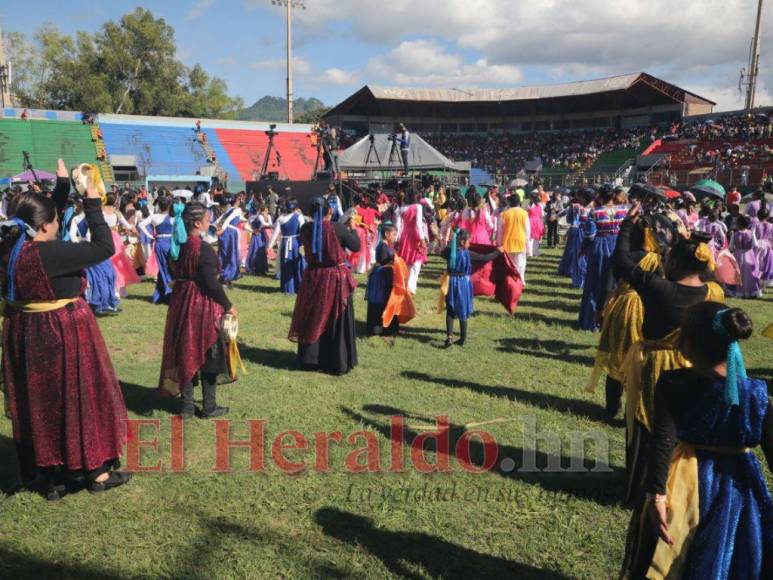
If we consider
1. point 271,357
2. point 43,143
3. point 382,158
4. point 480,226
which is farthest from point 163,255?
point 43,143

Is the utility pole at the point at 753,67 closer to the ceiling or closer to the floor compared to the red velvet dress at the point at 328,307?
closer to the ceiling

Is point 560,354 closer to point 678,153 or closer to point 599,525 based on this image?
point 599,525

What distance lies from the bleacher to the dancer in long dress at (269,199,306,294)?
94.6 ft

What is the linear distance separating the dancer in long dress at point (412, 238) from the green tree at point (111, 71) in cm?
4941

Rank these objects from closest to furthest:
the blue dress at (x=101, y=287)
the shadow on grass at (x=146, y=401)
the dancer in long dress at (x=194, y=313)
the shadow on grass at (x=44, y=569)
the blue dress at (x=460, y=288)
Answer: the shadow on grass at (x=44, y=569), the dancer in long dress at (x=194, y=313), the shadow on grass at (x=146, y=401), the blue dress at (x=460, y=288), the blue dress at (x=101, y=287)

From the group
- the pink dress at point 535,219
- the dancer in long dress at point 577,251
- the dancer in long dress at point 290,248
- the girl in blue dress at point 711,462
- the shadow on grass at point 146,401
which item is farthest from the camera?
the pink dress at point 535,219

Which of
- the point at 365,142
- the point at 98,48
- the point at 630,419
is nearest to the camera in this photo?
the point at 630,419

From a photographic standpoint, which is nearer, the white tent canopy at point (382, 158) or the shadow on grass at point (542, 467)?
the shadow on grass at point (542, 467)

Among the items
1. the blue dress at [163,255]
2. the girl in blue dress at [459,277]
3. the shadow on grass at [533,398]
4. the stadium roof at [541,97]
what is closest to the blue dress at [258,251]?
the blue dress at [163,255]

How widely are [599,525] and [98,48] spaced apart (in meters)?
62.4

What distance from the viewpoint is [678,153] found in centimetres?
3738

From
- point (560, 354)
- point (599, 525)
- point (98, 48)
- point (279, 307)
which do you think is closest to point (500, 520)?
point (599, 525)

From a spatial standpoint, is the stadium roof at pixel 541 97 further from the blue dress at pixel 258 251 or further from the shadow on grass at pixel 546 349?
the shadow on grass at pixel 546 349

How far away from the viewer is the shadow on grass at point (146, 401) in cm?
552
